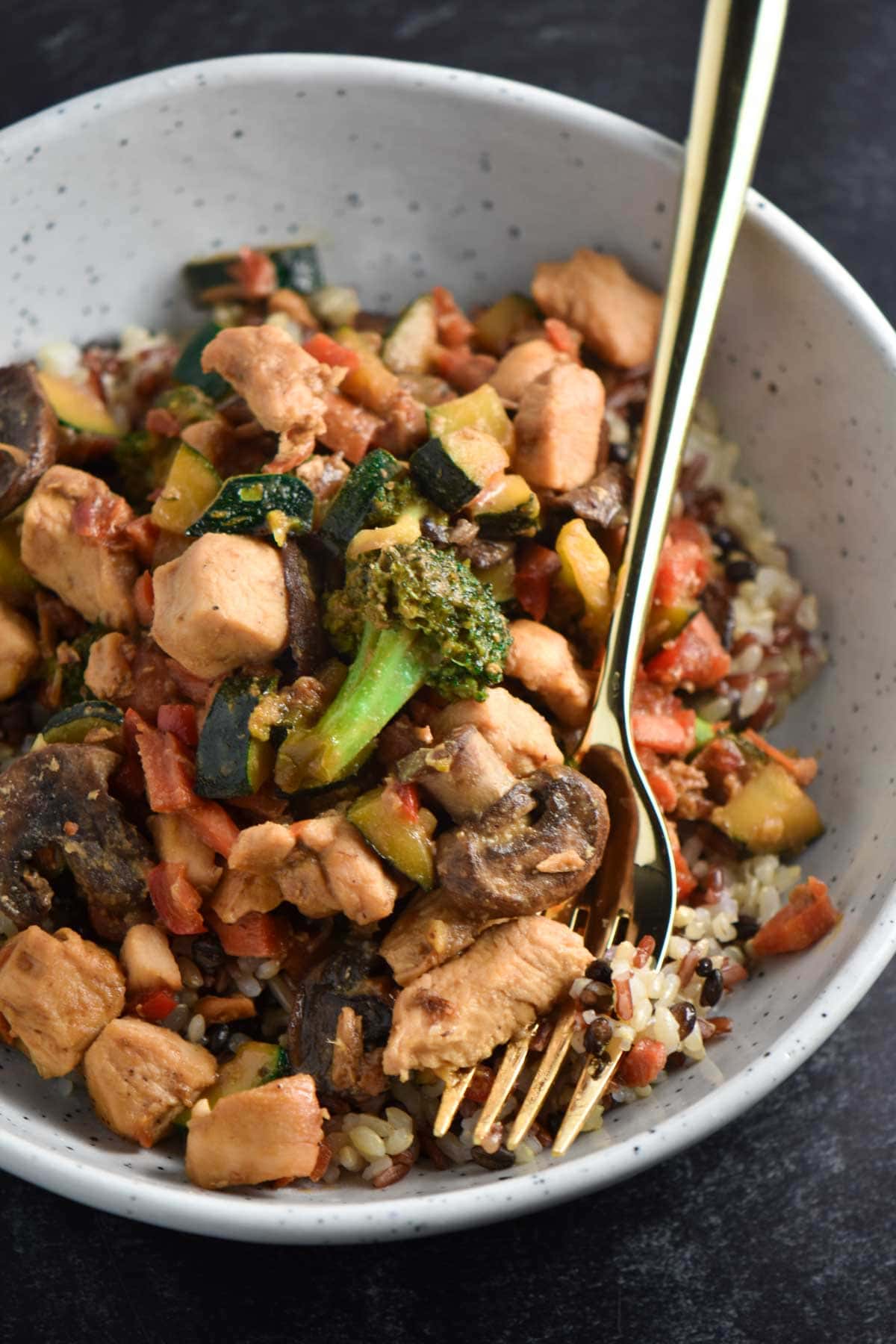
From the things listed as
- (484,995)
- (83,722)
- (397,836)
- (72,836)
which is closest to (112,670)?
(83,722)

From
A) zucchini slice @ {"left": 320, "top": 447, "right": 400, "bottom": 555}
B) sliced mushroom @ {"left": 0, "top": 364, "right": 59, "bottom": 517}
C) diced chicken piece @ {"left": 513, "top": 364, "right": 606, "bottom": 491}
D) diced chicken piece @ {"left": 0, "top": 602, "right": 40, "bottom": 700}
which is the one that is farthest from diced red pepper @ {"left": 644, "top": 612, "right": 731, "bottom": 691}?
sliced mushroom @ {"left": 0, "top": 364, "right": 59, "bottom": 517}

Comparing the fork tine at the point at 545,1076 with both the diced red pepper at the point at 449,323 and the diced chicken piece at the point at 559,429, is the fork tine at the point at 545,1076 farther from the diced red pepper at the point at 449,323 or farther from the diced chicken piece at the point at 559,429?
the diced red pepper at the point at 449,323

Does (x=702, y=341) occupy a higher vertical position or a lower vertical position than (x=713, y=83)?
lower

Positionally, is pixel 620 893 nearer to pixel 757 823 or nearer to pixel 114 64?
pixel 757 823

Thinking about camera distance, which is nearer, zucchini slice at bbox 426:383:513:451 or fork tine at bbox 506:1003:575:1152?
fork tine at bbox 506:1003:575:1152

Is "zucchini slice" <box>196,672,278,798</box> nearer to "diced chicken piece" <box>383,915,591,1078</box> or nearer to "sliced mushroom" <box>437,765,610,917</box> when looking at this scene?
"sliced mushroom" <box>437,765,610,917</box>

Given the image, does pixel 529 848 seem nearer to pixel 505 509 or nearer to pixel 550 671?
pixel 550 671

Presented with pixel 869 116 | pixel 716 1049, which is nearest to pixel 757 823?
pixel 716 1049
